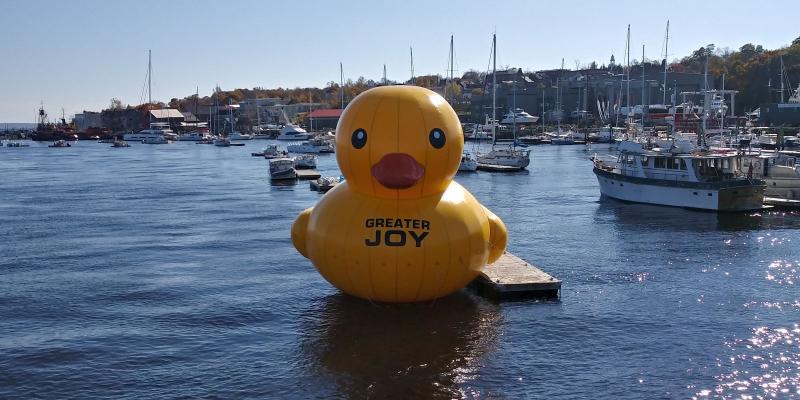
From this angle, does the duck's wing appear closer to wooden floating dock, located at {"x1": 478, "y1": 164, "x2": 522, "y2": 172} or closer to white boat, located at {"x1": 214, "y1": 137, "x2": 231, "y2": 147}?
wooden floating dock, located at {"x1": 478, "y1": 164, "x2": 522, "y2": 172}

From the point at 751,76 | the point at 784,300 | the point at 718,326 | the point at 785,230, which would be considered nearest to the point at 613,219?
the point at 785,230

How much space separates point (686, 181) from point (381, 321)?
3324 cm

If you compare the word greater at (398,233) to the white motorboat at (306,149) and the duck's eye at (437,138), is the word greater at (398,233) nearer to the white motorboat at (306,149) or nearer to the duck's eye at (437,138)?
the duck's eye at (437,138)

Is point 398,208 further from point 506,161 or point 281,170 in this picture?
point 506,161

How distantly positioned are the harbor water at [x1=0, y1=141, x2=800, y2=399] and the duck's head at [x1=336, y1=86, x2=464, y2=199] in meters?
4.19

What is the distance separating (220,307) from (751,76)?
155578 millimetres

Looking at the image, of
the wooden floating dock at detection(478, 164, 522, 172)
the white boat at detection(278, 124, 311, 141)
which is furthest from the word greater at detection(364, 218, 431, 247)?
the white boat at detection(278, 124, 311, 141)

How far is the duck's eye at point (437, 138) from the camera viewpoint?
71.1 ft

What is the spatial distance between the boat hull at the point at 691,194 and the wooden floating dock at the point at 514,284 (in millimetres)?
25839

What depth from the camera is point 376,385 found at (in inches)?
746

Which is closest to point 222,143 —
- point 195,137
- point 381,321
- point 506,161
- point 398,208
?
point 195,137

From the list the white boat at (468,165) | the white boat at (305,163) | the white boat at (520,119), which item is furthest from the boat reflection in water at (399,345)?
the white boat at (520,119)

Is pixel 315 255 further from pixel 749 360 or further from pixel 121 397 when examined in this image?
pixel 749 360

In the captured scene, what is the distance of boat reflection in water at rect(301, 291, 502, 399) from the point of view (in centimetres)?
1905
